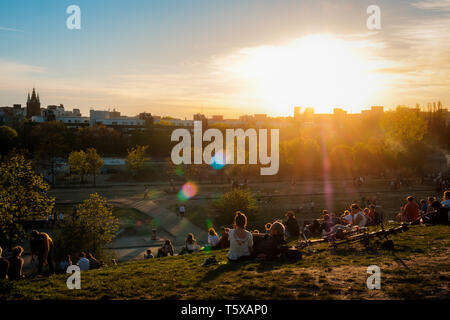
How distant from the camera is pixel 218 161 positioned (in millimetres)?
68562

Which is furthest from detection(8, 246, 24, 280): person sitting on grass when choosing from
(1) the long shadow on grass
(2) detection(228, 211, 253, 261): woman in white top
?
(2) detection(228, 211, 253, 261): woman in white top

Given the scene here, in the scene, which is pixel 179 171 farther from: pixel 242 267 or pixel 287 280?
pixel 287 280

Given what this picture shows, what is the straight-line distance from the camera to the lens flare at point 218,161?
67912mm

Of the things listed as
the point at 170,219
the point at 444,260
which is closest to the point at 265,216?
the point at 170,219

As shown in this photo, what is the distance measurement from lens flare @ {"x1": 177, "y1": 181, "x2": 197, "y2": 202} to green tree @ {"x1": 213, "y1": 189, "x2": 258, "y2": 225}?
476 inches

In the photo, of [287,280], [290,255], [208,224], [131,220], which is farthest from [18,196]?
[287,280]

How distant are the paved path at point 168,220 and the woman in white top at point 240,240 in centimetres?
1896

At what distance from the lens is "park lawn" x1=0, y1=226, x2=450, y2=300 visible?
7.89 m

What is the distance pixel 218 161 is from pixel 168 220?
3256 cm

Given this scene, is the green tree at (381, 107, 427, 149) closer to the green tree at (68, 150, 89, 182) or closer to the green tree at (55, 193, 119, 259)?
the green tree at (68, 150, 89, 182)

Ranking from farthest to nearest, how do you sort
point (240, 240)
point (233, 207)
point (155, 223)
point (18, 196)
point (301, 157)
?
point (301, 157) → point (155, 223) → point (233, 207) → point (18, 196) → point (240, 240)

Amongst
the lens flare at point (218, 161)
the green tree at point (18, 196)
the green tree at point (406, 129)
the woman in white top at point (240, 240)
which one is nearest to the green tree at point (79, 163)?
the lens flare at point (218, 161)

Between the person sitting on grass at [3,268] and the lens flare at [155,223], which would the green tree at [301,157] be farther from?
the person sitting on grass at [3,268]
